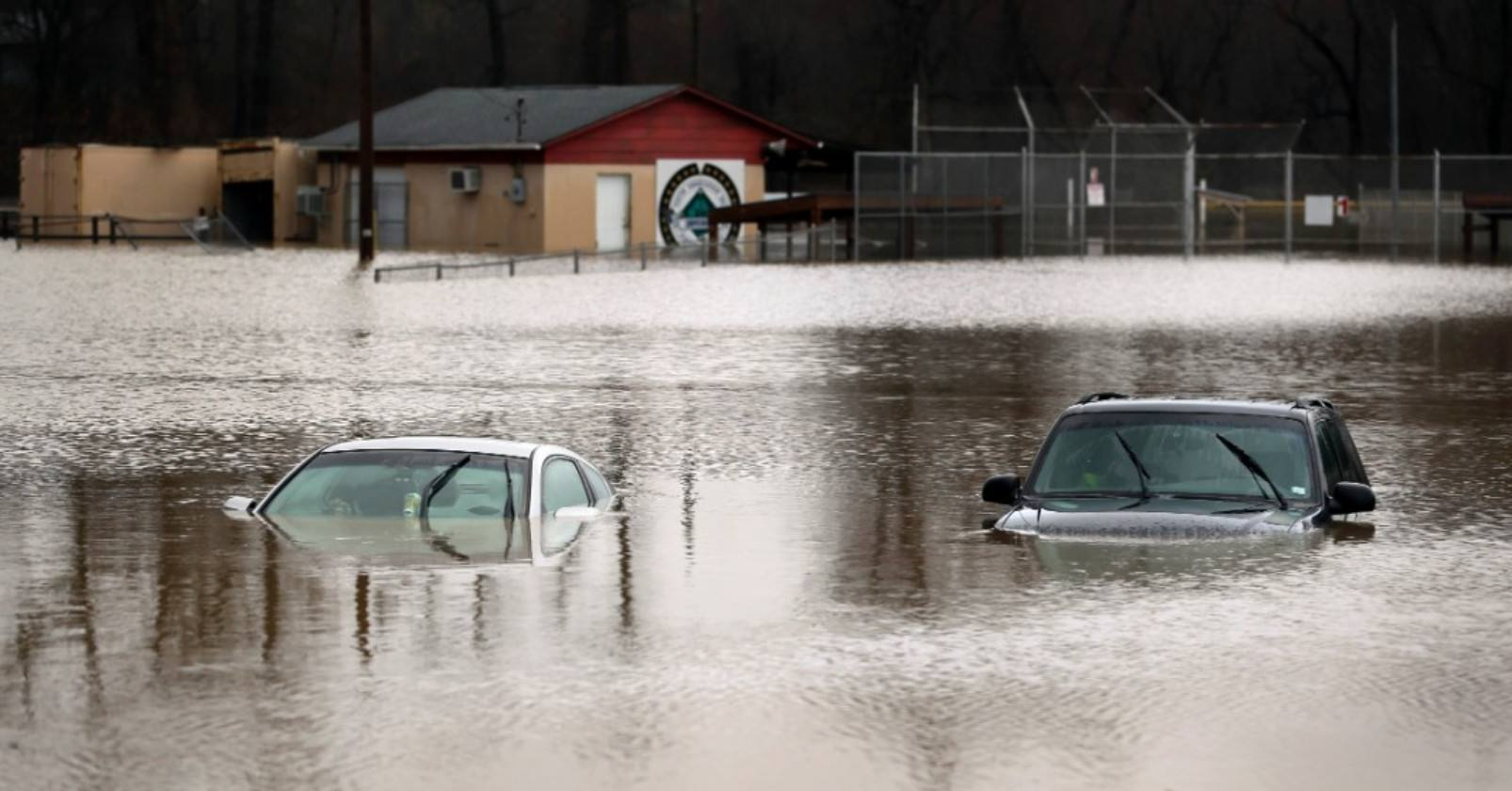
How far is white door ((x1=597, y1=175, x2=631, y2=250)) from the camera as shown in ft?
215

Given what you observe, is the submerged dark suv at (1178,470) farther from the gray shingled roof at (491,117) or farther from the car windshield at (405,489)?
the gray shingled roof at (491,117)

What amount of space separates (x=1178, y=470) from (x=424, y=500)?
4547 millimetres

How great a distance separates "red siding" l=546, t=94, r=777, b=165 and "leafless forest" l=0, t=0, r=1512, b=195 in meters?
19.9

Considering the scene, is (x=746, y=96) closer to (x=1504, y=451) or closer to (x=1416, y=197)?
(x=1416, y=197)

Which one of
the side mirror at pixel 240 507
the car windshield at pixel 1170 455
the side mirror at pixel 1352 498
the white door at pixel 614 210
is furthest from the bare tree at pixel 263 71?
the side mirror at pixel 1352 498

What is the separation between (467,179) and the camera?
→ 66125mm

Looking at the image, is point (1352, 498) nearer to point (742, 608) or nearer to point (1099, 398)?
point (1099, 398)

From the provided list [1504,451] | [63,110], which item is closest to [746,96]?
[63,110]

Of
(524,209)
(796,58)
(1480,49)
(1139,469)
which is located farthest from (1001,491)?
(796,58)

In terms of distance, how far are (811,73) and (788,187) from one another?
157 feet

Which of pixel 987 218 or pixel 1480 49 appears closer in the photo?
pixel 987 218

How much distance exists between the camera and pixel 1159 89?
102 m

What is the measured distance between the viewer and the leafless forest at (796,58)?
3910 inches

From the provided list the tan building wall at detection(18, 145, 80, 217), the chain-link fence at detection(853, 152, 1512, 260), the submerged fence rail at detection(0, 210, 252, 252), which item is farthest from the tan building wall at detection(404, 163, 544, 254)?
the tan building wall at detection(18, 145, 80, 217)
